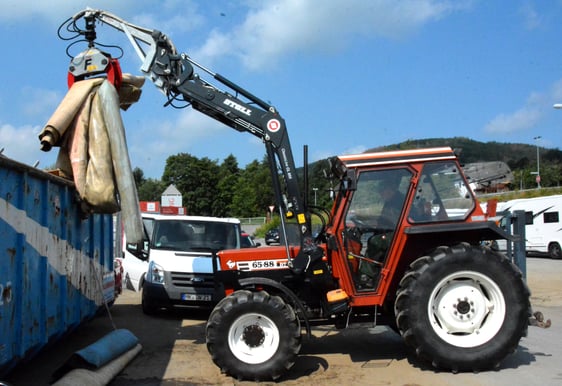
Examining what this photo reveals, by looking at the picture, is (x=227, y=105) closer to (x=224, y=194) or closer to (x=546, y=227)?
(x=546, y=227)

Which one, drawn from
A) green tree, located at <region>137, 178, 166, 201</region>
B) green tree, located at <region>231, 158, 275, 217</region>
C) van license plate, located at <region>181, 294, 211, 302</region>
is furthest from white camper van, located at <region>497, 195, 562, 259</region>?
green tree, located at <region>137, 178, 166, 201</region>

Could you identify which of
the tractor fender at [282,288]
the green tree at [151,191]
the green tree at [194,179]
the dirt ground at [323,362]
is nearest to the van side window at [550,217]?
the dirt ground at [323,362]

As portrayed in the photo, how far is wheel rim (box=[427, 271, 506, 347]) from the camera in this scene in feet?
21.3

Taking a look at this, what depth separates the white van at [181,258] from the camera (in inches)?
400

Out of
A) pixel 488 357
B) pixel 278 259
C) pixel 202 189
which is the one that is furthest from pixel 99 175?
pixel 202 189

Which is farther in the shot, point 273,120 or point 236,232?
point 236,232

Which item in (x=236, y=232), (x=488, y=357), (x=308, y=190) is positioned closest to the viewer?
(x=488, y=357)

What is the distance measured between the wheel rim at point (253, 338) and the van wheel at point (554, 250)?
21945 mm

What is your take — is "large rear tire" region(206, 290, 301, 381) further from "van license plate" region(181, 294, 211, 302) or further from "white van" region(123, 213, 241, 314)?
"van license plate" region(181, 294, 211, 302)

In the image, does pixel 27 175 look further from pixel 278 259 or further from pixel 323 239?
pixel 323 239

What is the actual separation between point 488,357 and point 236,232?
6.38m

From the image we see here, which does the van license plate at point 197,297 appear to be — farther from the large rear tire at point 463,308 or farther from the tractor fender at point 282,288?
the large rear tire at point 463,308

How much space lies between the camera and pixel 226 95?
288 inches

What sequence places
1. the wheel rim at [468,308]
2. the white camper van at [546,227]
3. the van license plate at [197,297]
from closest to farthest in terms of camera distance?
the wheel rim at [468,308] < the van license plate at [197,297] < the white camper van at [546,227]
